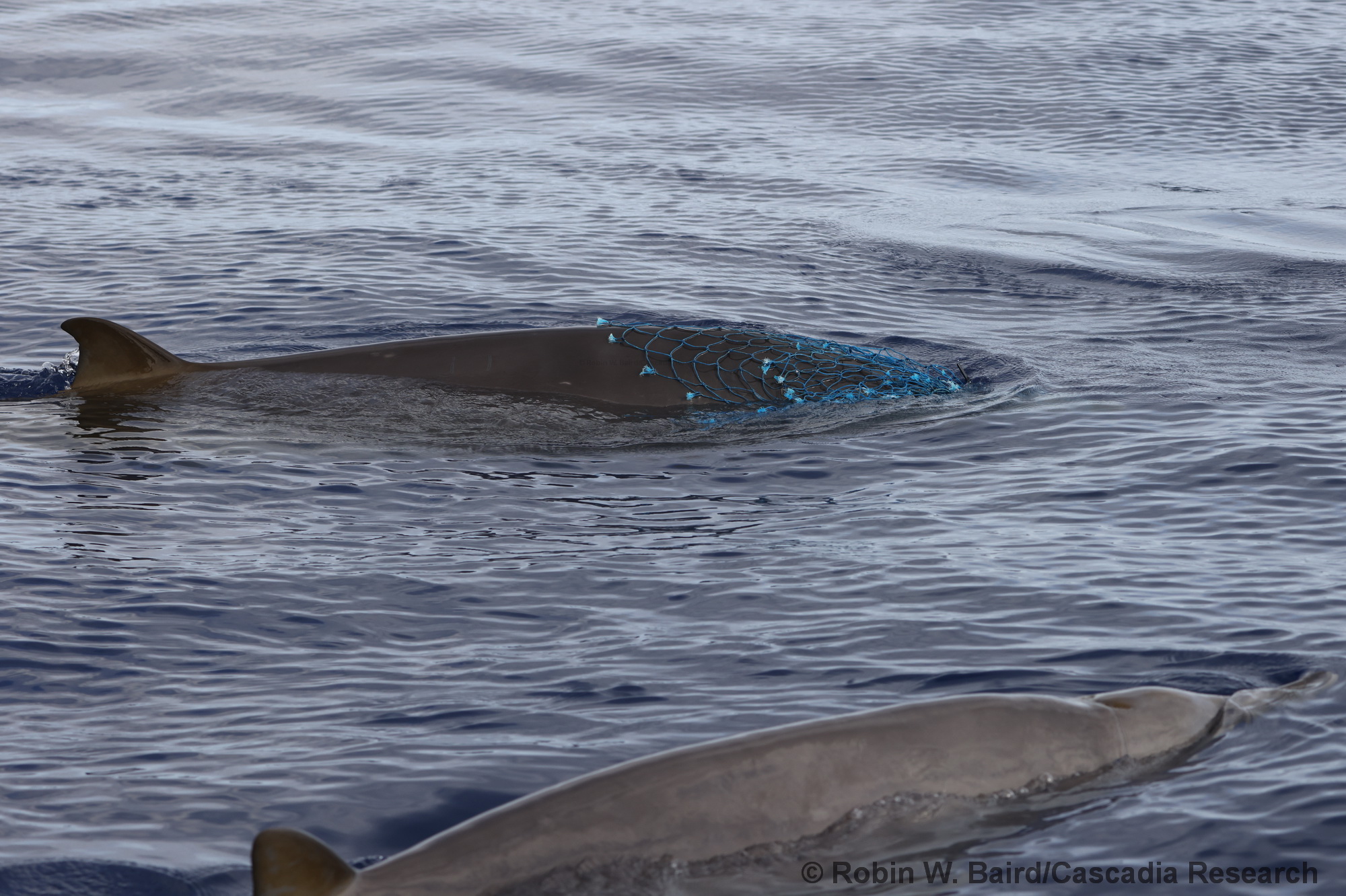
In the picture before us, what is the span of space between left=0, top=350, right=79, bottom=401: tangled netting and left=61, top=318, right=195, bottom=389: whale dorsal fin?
0.79m

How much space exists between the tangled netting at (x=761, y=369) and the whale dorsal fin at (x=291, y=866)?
814 centimetres

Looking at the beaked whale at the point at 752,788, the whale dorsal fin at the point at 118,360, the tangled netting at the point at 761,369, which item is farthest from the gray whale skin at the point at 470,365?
the beaked whale at the point at 752,788

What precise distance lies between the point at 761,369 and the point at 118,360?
518 centimetres

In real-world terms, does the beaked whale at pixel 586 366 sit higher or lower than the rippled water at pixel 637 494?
higher

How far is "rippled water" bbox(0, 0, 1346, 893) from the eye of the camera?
21.2 ft

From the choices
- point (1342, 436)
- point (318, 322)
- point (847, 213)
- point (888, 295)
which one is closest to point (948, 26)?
point (847, 213)

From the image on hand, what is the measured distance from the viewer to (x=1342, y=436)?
1143 centimetres

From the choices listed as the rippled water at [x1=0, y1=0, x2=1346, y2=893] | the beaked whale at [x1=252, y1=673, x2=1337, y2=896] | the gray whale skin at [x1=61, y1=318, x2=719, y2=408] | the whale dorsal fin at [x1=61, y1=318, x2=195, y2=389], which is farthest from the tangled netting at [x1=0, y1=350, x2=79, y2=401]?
the beaked whale at [x1=252, y1=673, x2=1337, y2=896]

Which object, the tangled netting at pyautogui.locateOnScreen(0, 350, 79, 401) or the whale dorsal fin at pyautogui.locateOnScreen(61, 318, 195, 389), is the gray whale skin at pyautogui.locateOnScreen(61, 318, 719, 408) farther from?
the tangled netting at pyautogui.locateOnScreen(0, 350, 79, 401)

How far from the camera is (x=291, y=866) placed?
4.38 meters

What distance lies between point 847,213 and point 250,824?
17436mm

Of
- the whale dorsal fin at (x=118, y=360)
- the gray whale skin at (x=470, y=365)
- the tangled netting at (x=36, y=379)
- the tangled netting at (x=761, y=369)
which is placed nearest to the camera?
the whale dorsal fin at (x=118, y=360)

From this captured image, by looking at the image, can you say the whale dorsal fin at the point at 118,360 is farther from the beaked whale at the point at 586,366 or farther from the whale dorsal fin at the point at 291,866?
the whale dorsal fin at the point at 291,866

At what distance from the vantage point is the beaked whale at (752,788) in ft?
15.0
